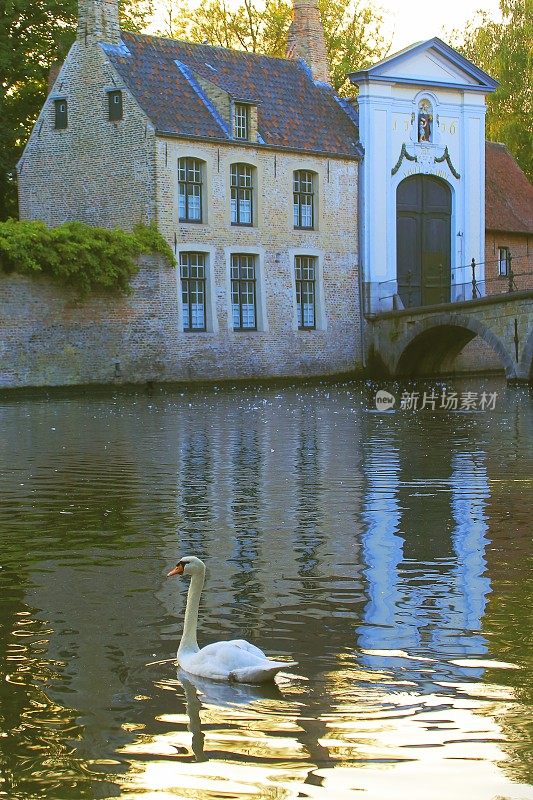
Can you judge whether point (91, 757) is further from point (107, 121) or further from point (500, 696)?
point (107, 121)

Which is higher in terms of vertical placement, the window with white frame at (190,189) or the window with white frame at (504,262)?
the window with white frame at (190,189)

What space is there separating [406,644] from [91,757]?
6.12 ft

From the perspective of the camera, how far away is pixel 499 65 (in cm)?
4225

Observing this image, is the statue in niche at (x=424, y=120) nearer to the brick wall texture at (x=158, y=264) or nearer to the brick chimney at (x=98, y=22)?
the brick wall texture at (x=158, y=264)

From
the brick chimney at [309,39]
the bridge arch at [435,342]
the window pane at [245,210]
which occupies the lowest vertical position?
the bridge arch at [435,342]

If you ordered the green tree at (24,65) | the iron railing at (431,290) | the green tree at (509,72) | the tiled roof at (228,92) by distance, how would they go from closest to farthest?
the tiled roof at (228,92), the green tree at (24,65), the iron railing at (431,290), the green tree at (509,72)

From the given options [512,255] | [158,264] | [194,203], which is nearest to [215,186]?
[194,203]

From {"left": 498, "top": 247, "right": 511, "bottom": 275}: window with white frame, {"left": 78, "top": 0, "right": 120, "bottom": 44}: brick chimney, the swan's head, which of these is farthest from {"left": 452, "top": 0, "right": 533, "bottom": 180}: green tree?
the swan's head

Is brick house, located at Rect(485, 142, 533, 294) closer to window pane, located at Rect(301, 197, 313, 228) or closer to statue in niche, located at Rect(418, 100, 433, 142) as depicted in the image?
statue in niche, located at Rect(418, 100, 433, 142)

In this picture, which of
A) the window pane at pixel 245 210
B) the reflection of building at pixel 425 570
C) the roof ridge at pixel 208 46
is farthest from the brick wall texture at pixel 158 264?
the reflection of building at pixel 425 570

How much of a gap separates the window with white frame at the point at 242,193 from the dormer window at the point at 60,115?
390 cm

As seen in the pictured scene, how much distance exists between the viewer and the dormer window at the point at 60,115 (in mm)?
30750

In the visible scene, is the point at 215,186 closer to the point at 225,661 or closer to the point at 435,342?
the point at 435,342

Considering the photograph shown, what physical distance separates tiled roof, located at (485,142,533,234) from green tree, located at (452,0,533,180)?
2476 mm
